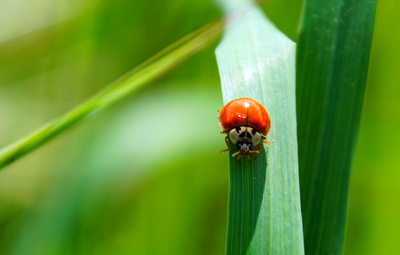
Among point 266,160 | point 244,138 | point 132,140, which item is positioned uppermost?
point 132,140

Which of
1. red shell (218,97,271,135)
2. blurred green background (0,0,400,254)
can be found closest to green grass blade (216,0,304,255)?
red shell (218,97,271,135)

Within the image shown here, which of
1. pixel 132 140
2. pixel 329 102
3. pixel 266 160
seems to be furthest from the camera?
pixel 132 140

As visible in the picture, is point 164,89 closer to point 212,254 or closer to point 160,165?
point 160,165

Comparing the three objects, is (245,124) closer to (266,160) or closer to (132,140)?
(266,160)

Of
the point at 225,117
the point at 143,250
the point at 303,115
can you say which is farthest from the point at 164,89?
the point at 303,115

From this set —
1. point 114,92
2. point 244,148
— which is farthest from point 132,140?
point 244,148

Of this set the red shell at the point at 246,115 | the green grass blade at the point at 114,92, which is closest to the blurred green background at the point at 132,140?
the green grass blade at the point at 114,92

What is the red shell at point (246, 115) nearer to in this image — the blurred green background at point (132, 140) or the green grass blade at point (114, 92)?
the green grass blade at point (114, 92)
